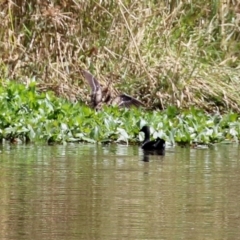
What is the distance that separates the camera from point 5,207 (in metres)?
5.18

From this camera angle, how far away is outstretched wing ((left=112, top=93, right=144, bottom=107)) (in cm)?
1150

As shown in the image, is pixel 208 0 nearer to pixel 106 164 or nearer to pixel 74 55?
pixel 74 55

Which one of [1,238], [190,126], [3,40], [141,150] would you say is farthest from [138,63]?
[1,238]

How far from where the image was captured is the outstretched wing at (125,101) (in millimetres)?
11501

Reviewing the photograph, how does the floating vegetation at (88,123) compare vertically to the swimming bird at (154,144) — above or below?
above

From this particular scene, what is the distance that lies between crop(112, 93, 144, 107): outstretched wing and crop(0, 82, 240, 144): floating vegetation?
1016 millimetres

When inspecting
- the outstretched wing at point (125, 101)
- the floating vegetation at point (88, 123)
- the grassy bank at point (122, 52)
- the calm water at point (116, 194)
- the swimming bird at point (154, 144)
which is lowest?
the calm water at point (116, 194)

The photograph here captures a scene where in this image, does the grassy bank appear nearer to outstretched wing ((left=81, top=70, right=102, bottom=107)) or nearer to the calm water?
outstretched wing ((left=81, top=70, right=102, bottom=107))

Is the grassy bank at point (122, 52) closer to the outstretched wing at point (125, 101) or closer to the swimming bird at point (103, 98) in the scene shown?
the swimming bird at point (103, 98)

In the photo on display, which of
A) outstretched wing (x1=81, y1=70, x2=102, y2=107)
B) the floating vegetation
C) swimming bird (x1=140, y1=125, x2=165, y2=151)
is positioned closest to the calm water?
swimming bird (x1=140, y1=125, x2=165, y2=151)

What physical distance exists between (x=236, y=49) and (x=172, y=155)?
5.43m

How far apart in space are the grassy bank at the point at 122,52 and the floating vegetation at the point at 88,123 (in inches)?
67.1

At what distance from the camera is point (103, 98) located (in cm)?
1162

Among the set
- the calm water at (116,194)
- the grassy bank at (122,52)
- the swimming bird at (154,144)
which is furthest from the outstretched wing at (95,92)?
the calm water at (116,194)
